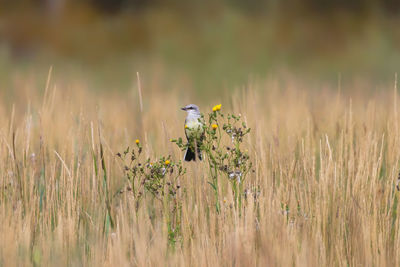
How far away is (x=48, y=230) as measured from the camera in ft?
7.07

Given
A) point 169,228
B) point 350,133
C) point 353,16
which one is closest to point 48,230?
point 169,228

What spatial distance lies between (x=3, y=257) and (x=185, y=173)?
78cm

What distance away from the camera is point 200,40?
9.67 meters

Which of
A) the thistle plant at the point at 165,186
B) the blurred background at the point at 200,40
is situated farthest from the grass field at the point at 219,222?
the blurred background at the point at 200,40

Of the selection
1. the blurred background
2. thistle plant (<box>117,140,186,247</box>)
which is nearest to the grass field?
thistle plant (<box>117,140,186,247</box>)

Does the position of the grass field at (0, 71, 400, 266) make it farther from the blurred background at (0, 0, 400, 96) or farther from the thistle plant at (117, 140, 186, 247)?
the blurred background at (0, 0, 400, 96)

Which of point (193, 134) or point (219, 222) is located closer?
point (219, 222)

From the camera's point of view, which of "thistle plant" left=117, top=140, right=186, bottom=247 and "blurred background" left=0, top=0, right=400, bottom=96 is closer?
"thistle plant" left=117, top=140, right=186, bottom=247

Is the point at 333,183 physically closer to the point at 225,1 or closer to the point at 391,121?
the point at 391,121

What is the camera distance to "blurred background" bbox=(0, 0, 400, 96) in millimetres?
8523

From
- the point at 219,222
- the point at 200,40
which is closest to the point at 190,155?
the point at 219,222

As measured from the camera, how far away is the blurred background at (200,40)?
8.52m

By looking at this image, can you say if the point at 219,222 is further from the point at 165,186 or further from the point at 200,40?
the point at 200,40

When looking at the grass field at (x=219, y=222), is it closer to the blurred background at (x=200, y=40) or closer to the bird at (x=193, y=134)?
the bird at (x=193, y=134)
